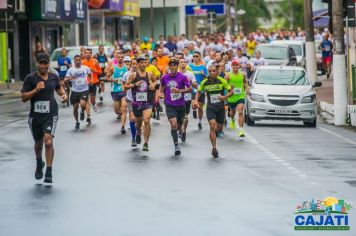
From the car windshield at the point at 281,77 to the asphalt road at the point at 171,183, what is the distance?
3.40 m

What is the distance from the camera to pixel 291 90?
28000 millimetres

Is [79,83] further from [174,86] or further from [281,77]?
[174,86]

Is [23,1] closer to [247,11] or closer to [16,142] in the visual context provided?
[16,142]

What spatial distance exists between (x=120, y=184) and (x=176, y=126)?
4811mm

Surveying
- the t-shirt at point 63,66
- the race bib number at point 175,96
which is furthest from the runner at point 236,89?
the t-shirt at point 63,66

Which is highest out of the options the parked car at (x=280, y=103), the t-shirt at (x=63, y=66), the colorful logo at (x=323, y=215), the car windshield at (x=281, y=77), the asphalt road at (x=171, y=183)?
the t-shirt at (x=63, y=66)

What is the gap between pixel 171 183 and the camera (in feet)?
51.1

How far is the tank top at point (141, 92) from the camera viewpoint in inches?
829

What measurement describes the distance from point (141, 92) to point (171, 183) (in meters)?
5.65

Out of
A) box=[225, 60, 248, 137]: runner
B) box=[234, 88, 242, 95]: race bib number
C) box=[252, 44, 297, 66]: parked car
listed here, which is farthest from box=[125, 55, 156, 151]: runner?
box=[252, 44, 297, 66]: parked car

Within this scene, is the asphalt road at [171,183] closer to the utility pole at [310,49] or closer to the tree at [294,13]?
the utility pole at [310,49]

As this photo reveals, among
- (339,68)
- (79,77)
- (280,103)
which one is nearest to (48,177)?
(79,77)

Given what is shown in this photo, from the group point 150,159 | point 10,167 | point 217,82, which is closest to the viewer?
point 10,167

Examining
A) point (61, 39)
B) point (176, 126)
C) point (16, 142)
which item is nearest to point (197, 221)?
point (176, 126)
